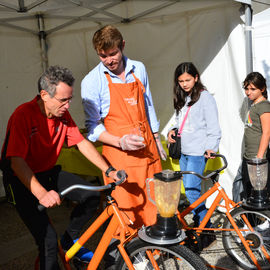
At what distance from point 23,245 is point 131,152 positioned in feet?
6.82

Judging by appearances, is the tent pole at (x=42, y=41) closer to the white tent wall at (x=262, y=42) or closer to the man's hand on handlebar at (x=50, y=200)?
the white tent wall at (x=262, y=42)

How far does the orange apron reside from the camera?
2.51 metres

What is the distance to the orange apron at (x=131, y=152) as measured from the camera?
2.51m

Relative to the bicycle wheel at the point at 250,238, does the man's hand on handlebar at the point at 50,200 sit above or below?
above

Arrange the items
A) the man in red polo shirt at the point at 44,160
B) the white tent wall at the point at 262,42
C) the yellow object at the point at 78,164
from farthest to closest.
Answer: the yellow object at the point at 78,164
the white tent wall at the point at 262,42
the man in red polo shirt at the point at 44,160

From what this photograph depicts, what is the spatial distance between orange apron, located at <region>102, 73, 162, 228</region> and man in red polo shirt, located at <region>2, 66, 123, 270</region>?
0.76ft

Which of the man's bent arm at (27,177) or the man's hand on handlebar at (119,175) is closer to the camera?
the man's bent arm at (27,177)

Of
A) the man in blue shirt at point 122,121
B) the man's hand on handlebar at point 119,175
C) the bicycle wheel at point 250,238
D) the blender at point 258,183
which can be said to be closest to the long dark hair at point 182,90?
the man in blue shirt at point 122,121

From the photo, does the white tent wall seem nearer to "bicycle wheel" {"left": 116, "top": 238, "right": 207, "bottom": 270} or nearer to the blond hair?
the blond hair

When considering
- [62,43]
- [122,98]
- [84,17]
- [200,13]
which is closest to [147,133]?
[122,98]

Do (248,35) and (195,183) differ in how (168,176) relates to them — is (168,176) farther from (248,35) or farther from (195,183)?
(248,35)

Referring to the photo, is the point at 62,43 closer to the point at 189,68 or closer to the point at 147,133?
the point at 189,68

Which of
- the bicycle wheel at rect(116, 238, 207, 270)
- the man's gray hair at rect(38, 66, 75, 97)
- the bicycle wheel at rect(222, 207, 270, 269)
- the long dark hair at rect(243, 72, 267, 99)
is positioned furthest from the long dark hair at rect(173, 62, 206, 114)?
the bicycle wheel at rect(116, 238, 207, 270)

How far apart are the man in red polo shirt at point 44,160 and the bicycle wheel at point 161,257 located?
46 cm
